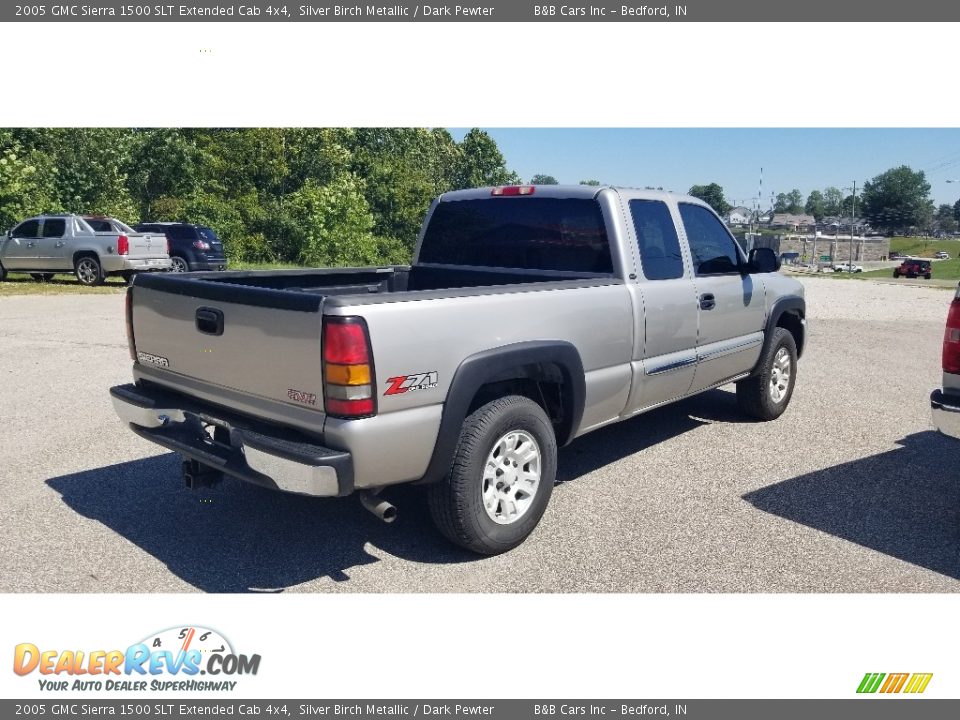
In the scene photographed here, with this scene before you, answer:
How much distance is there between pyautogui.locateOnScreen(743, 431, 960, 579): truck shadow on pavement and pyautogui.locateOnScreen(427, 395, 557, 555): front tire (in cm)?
160

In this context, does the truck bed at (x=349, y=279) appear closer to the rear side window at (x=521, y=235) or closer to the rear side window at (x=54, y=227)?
the rear side window at (x=521, y=235)

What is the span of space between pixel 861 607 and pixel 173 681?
10.2 feet

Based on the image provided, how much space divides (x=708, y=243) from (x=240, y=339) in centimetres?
379

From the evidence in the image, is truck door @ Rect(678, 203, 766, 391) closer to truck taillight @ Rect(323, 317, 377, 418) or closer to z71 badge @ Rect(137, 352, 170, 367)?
truck taillight @ Rect(323, 317, 377, 418)

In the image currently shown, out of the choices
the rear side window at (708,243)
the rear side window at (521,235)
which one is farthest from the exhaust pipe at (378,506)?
the rear side window at (708,243)

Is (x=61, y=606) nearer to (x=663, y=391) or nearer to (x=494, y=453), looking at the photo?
(x=494, y=453)

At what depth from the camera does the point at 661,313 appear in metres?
5.02

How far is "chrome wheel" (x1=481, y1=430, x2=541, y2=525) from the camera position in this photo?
3924 millimetres

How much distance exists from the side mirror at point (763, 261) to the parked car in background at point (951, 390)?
1.76 metres

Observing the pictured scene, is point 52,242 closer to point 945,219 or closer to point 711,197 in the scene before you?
point 711,197

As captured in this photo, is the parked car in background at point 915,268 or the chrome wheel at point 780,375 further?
the parked car in background at point 915,268

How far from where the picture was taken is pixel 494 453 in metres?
3.95

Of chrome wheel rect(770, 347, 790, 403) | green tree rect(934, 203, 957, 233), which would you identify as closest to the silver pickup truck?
chrome wheel rect(770, 347, 790, 403)

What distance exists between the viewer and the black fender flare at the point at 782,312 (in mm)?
6488
